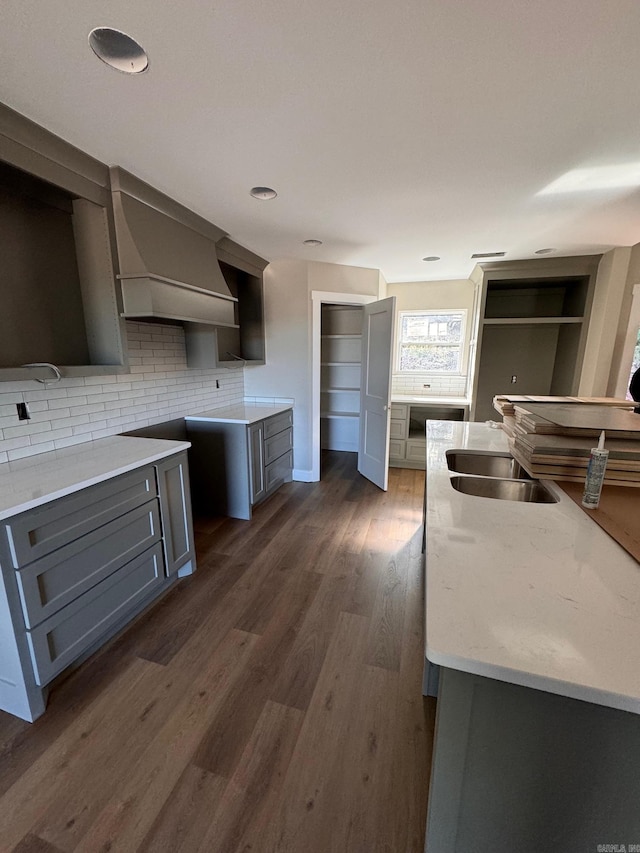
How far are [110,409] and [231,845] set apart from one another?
2.21 metres

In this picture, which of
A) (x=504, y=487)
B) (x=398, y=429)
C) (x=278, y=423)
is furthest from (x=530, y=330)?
(x=504, y=487)

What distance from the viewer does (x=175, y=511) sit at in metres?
2.11

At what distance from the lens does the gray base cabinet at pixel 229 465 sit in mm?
2969

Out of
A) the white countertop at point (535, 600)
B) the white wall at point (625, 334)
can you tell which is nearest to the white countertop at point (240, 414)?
the white countertop at point (535, 600)

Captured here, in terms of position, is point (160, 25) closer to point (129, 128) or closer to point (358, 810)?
point (129, 128)

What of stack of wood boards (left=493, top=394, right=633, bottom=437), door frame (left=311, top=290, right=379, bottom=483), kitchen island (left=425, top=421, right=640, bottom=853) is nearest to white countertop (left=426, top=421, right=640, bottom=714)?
kitchen island (left=425, top=421, right=640, bottom=853)

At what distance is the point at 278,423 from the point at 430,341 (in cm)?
266

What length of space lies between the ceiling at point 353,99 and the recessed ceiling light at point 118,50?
29mm

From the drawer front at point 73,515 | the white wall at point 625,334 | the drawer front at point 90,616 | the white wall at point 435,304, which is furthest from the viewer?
the white wall at point 435,304

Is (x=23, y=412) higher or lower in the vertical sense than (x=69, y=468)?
higher

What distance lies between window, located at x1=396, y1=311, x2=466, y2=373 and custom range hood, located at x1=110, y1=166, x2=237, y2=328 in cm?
302

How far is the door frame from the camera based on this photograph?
3629 millimetres

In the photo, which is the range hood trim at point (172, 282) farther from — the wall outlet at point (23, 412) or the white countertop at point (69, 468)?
the white countertop at point (69, 468)

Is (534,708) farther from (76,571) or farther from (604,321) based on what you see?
(604,321)
